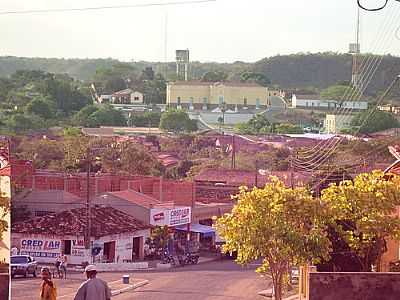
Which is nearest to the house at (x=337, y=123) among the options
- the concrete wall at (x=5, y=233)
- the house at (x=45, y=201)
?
the house at (x=45, y=201)

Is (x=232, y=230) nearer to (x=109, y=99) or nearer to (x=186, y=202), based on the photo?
(x=186, y=202)

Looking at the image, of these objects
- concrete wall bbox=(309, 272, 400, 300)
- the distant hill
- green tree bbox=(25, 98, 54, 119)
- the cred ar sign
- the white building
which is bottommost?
the cred ar sign

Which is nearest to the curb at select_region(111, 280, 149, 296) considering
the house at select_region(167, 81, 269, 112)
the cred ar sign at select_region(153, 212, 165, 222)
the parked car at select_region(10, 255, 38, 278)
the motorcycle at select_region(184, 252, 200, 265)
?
the parked car at select_region(10, 255, 38, 278)

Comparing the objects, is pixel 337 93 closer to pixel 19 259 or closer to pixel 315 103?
pixel 315 103

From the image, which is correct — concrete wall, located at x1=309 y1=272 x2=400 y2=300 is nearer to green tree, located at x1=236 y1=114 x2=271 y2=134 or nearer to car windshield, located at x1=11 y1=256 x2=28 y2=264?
car windshield, located at x1=11 y1=256 x2=28 y2=264

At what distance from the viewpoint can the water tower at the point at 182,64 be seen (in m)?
119

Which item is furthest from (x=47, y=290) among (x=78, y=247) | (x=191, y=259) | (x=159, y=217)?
(x=159, y=217)

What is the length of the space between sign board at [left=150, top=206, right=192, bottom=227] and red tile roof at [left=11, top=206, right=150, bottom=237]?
2.64ft

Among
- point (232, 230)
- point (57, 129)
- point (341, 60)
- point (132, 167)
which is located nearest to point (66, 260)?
point (232, 230)

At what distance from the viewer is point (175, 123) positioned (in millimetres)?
75562

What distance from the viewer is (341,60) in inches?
4523

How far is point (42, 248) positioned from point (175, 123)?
160ft

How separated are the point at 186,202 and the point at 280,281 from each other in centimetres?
2086

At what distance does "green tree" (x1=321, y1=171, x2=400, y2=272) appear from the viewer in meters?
13.6
